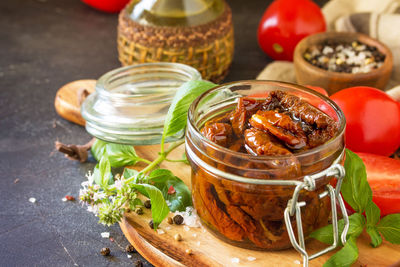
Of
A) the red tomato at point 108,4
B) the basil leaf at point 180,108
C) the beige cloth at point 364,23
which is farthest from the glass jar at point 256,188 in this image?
the red tomato at point 108,4

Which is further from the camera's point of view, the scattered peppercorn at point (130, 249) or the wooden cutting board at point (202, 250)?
the scattered peppercorn at point (130, 249)

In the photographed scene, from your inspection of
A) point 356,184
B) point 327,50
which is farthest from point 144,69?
point 356,184

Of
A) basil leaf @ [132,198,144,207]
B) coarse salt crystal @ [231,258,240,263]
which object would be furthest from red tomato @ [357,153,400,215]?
basil leaf @ [132,198,144,207]

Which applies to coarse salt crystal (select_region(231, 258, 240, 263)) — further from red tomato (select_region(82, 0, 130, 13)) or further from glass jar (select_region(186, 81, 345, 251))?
red tomato (select_region(82, 0, 130, 13))

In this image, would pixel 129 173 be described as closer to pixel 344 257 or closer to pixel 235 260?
pixel 235 260

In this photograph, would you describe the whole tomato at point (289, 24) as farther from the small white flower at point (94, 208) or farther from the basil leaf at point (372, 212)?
the small white flower at point (94, 208)

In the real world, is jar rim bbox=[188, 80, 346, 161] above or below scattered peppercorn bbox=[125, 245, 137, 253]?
above

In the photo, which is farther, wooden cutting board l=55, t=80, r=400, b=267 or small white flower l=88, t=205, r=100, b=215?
small white flower l=88, t=205, r=100, b=215
